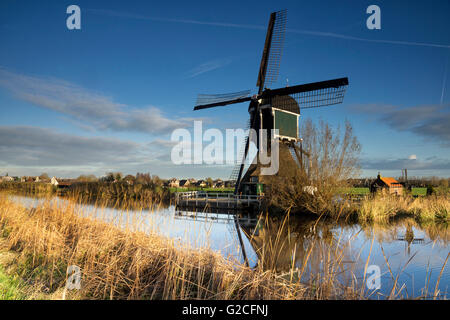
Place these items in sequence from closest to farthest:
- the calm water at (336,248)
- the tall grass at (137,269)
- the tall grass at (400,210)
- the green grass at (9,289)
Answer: the green grass at (9,289) < the tall grass at (137,269) < the calm water at (336,248) < the tall grass at (400,210)

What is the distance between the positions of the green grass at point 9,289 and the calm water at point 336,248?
186 cm

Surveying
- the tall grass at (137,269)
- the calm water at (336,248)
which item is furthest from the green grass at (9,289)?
the calm water at (336,248)

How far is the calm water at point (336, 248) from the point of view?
390 cm

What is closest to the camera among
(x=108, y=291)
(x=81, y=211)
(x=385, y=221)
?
(x=108, y=291)

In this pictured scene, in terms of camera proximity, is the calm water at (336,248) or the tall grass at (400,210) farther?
the tall grass at (400,210)

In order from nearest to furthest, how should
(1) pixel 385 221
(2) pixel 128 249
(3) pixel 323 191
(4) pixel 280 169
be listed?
(2) pixel 128 249, (1) pixel 385 221, (3) pixel 323 191, (4) pixel 280 169

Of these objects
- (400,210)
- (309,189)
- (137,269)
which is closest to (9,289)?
(137,269)

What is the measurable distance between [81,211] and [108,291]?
14.5 feet

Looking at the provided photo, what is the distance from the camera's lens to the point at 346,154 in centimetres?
1190

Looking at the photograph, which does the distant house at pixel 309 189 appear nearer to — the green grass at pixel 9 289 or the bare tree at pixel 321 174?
the bare tree at pixel 321 174

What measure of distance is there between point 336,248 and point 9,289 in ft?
12.8

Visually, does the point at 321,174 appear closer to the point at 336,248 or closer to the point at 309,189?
the point at 309,189
